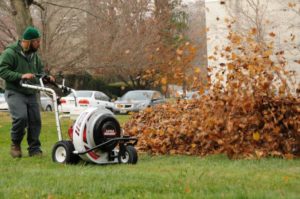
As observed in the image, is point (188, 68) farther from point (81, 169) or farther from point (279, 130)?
point (81, 169)

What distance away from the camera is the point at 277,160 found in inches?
340

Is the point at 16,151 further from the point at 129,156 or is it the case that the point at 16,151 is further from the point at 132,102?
the point at 132,102

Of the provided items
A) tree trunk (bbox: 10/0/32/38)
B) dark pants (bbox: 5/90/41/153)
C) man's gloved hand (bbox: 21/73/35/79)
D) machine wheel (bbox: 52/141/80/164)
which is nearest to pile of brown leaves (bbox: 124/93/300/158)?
dark pants (bbox: 5/90/41/153)

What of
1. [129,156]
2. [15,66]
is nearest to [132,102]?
[15,66]

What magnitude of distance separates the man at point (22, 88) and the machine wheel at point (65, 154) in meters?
0.88

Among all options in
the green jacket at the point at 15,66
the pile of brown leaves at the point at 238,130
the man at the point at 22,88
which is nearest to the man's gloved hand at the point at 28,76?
the man at the point at 22,88

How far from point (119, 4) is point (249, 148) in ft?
109

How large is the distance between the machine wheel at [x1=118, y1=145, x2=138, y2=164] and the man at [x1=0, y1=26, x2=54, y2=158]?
1.56m

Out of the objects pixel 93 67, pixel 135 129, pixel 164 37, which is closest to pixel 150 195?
pixel 135 129

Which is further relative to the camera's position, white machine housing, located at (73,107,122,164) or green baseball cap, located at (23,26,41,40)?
green baseball cap, located at (23,26,41,40)

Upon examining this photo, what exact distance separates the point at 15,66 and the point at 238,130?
3.46 meters

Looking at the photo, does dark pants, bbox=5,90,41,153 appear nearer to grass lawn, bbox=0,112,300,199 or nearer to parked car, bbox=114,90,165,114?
grass lawn, bbox=0,112,300,199

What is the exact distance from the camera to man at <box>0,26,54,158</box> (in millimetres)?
9000

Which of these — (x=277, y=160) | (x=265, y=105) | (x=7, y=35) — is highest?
(x=7, y=35)
